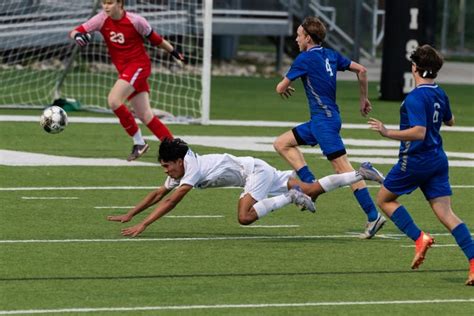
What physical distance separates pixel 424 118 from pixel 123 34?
334 inches

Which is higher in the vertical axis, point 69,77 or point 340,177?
point 340,177

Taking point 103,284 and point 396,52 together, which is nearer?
point 103,284

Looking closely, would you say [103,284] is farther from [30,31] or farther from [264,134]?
[30,31]

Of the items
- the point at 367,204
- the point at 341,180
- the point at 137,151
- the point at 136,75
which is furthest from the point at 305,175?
the point at 136,75

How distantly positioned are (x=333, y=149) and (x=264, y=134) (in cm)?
952

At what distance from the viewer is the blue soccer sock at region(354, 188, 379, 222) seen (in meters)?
11.9

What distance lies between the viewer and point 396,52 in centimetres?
2798

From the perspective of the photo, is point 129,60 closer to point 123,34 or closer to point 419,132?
point 123,34

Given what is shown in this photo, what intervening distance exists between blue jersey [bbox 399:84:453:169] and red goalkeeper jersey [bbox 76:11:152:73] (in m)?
8.15

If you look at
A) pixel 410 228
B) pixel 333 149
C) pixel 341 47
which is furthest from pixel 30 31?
pixel 410 228

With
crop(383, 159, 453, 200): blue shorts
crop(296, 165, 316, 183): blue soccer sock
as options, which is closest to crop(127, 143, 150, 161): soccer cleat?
crop(296, 165, 316, 183): blue soccer sock

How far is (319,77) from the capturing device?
12.2 m

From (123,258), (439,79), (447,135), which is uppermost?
(123,258)

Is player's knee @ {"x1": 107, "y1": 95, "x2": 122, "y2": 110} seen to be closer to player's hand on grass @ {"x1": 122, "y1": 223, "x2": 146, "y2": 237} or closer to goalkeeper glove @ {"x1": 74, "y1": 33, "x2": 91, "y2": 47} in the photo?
Answer: goalkeeper glove @ {"x1": 74, "y1": 33, "x2": 91, "y2": 47}
